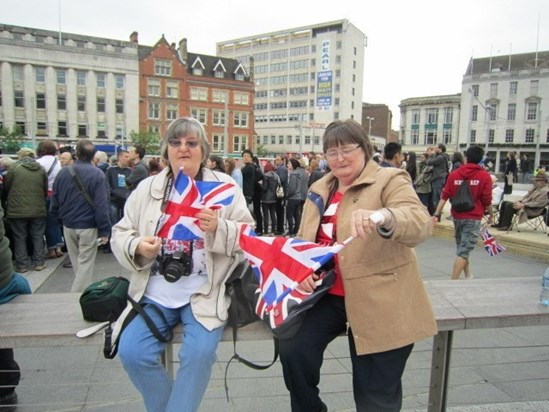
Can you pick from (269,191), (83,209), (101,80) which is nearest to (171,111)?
(101,80)

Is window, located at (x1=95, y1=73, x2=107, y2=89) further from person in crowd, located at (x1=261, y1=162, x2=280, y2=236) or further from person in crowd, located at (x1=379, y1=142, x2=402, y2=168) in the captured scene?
person in crowd, located at (x1=379, y1=142, x2=402, y2=168)

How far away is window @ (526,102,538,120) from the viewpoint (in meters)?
62.3

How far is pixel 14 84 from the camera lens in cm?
4900

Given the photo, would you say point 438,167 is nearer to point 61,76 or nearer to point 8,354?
point 8,354

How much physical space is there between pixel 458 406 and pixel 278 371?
57.7 inches

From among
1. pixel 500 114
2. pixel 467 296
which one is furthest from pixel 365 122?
pixel 467 296

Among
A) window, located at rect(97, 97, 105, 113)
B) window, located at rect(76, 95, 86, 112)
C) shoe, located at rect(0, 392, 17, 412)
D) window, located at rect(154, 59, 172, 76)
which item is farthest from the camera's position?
window, located at rect(154, 59, 172, 76)

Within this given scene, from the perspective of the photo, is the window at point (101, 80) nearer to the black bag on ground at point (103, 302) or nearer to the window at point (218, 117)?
the window at point (218, 117)

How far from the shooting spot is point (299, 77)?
92.1 m

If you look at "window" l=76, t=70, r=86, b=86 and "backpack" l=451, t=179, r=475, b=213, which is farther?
"window" l=76, t=70, r=86, b=86

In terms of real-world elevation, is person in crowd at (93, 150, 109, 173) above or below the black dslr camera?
above

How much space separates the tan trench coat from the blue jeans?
828 mm

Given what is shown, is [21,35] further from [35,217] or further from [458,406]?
[458,406]

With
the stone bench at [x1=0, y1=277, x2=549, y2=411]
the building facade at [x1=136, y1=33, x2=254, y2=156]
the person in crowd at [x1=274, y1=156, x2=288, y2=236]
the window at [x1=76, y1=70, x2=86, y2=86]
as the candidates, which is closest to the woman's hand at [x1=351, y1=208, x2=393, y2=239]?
the stone bench at [x1=0, y1=277, x2=549, y2=411]
